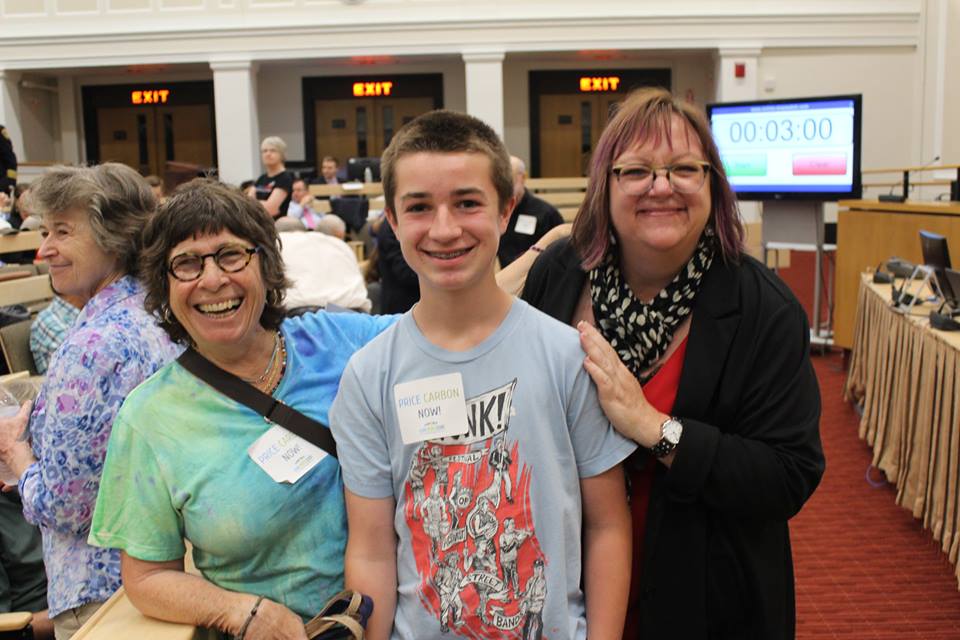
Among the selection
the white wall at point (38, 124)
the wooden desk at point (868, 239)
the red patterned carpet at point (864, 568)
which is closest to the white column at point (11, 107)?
the white wall at point (38, 124)

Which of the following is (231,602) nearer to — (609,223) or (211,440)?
(211,440)

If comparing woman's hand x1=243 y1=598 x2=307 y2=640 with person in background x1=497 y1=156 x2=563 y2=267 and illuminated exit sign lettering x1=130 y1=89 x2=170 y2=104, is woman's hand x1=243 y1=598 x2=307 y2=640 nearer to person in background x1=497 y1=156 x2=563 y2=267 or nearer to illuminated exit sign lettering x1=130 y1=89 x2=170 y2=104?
person in background x1=497 y1=156 x2=563 y2=267

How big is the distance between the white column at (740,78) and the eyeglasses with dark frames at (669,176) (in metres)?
13.6

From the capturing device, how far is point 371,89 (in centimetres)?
1683

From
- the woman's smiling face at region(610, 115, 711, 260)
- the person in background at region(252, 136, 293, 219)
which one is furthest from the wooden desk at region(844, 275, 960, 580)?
the person in background at region(252, 136, 293, 219)

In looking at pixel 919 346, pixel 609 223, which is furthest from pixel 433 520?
pixel 919 346

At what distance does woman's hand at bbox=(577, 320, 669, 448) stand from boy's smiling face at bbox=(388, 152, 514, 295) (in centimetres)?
24

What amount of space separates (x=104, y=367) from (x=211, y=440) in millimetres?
381

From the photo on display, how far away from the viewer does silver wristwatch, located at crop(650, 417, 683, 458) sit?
1.52 meters

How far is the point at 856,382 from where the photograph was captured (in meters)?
5.95

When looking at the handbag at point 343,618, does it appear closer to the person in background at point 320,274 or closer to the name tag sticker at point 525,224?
the person in background at point 320,274

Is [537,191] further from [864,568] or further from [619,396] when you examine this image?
[619,396]

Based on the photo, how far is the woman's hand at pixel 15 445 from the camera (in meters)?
2.06

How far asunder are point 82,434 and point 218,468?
39 centimetres
